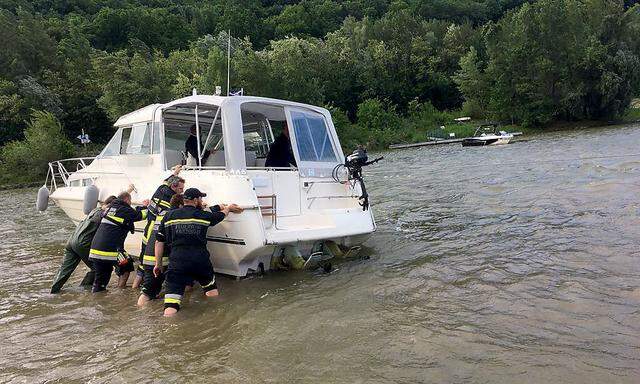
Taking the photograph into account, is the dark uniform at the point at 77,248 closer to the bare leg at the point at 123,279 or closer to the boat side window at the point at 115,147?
the bare leg at the point at 123,279

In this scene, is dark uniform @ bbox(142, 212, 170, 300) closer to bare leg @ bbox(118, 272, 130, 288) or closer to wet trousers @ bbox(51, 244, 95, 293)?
bare leg @ bbox(118, 272, 130, 288)

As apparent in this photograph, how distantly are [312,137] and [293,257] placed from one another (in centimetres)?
239

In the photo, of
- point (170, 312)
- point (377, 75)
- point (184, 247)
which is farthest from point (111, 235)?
point (377, 75)

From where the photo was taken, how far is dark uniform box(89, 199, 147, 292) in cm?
759

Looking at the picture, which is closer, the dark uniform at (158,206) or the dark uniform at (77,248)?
the dark uniform at (158,206)

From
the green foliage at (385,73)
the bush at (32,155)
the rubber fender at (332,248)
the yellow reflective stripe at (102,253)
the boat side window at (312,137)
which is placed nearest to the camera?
the yellow reflective stripe at (102,253)

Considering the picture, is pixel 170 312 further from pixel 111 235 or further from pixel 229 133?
pixel 229 133

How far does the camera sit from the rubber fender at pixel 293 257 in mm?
7555

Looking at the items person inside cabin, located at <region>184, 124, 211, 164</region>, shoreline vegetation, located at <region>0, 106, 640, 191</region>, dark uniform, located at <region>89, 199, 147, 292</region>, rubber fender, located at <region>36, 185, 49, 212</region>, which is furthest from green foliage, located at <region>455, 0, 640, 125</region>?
dark uniform, located at <region>89, 199, 147, 292</region>

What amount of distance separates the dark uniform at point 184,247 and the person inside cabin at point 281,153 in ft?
7.66

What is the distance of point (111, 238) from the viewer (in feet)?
25.0

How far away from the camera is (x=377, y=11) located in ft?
362

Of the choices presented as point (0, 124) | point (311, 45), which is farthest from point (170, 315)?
point (311, 45)

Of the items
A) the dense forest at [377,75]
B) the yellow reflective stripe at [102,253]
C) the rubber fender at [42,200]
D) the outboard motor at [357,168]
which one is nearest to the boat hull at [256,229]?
the outboard motor at [357,168]
